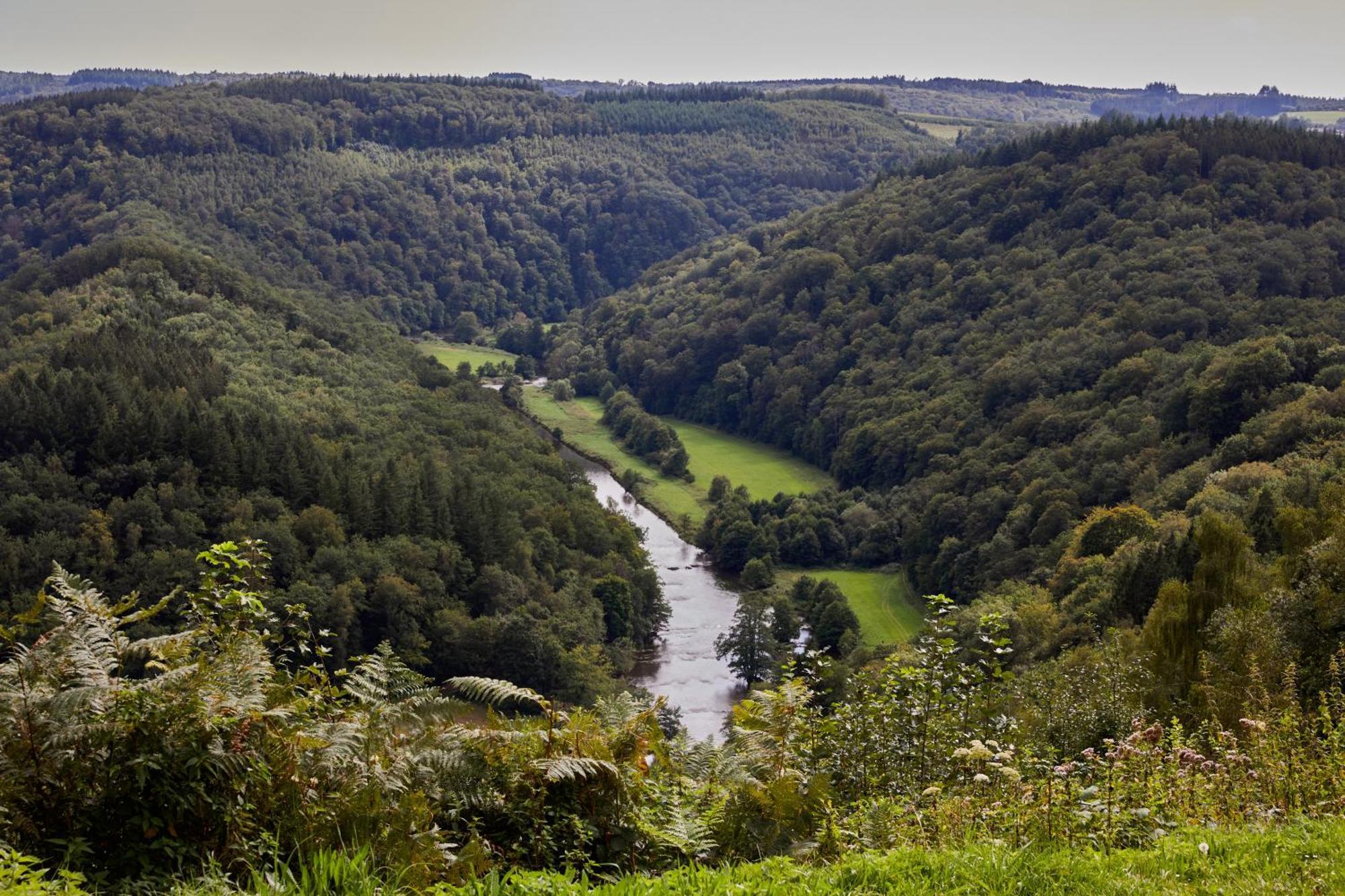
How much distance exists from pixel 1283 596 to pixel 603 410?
107 m

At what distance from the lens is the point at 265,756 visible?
8.17 m

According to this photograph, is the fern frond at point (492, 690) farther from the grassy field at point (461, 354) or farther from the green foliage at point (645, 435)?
the grassy field at point (461, 354)

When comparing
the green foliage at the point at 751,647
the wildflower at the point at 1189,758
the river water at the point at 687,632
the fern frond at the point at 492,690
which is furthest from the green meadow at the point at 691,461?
the wildflower at the point at 1189,758

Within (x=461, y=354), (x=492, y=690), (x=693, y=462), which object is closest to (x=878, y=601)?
(x=693, y=462)

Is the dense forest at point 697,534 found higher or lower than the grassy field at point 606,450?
higher

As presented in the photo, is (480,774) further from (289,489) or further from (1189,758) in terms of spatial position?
(289,489)

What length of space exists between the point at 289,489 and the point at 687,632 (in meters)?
25.9

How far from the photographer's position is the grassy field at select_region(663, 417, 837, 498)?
96000 millimetres

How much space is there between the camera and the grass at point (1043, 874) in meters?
7.31

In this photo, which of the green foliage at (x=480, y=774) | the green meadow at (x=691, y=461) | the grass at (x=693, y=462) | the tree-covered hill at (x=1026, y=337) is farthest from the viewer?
the green meadow at (x=691, y=461)

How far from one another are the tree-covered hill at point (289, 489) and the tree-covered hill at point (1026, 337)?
21.3 meters

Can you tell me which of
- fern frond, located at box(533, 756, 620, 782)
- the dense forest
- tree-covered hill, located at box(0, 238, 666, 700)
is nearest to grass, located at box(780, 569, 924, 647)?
the dense forest

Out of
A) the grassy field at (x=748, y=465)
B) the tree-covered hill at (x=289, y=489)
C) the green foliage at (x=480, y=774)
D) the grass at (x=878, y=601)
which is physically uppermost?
the green foliage at (x=480, y=774)

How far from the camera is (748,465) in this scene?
104 metres
